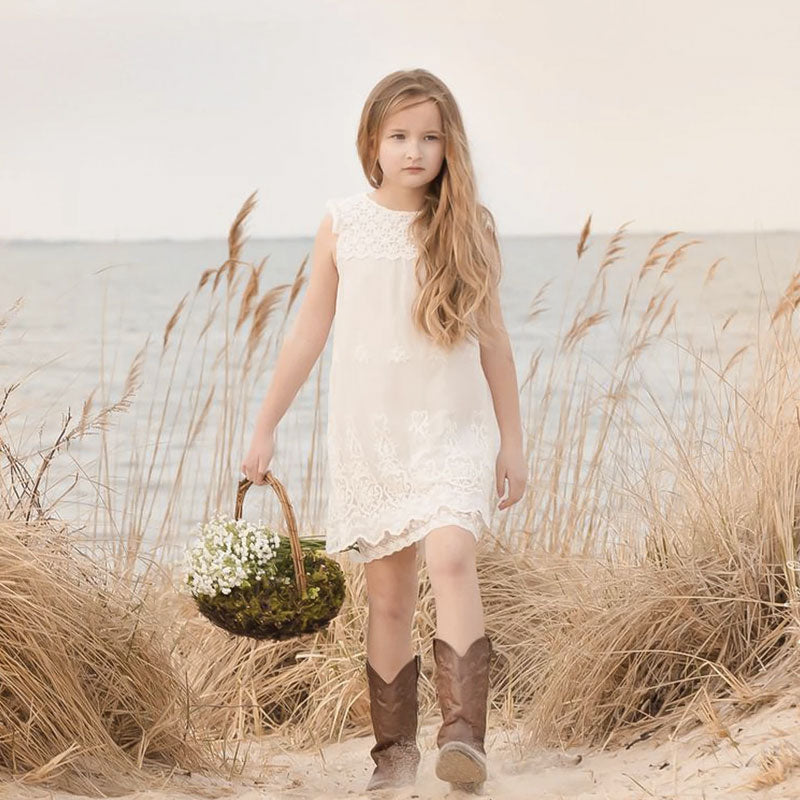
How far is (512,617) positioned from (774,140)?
63.0 feet

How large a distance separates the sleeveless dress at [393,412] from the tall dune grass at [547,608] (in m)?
0.55

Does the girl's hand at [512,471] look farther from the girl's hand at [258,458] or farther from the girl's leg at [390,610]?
the girl's hand at [258,458]

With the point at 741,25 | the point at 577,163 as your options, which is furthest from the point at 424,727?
the point at 741,25

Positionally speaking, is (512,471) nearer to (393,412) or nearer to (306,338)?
(393,412)

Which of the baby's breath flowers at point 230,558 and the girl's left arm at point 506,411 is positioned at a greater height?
the girl's left arm at point 506,411

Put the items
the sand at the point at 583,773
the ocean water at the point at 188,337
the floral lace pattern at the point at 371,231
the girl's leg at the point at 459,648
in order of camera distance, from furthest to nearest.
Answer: the ocean water at the point at 188,337
the floral lace pattern at the point at 371,231
the girl's leg at the point at 459,648
the sand at the point at 583,773

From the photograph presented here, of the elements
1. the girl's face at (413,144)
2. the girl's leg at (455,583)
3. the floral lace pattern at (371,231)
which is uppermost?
the girl's face at (413,144)

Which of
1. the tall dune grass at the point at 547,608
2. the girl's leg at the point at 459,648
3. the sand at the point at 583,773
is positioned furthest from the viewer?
the tall dune grass at the point at 547,608

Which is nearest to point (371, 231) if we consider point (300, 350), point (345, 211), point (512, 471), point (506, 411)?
point (345, 211)

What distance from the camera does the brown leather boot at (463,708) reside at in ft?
7.59

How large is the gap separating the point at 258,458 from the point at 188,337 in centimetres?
1202

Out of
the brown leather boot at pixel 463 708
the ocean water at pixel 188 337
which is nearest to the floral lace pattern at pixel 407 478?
the brown leather boot at pixel 463 708

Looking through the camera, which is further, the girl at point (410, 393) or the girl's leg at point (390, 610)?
the girl's leg at point (390, 610)

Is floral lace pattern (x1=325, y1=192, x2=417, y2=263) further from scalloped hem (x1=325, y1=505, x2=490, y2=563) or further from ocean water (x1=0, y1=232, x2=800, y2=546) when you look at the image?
ocean water (x1=0, y1=232, x2=800, y2=546)
